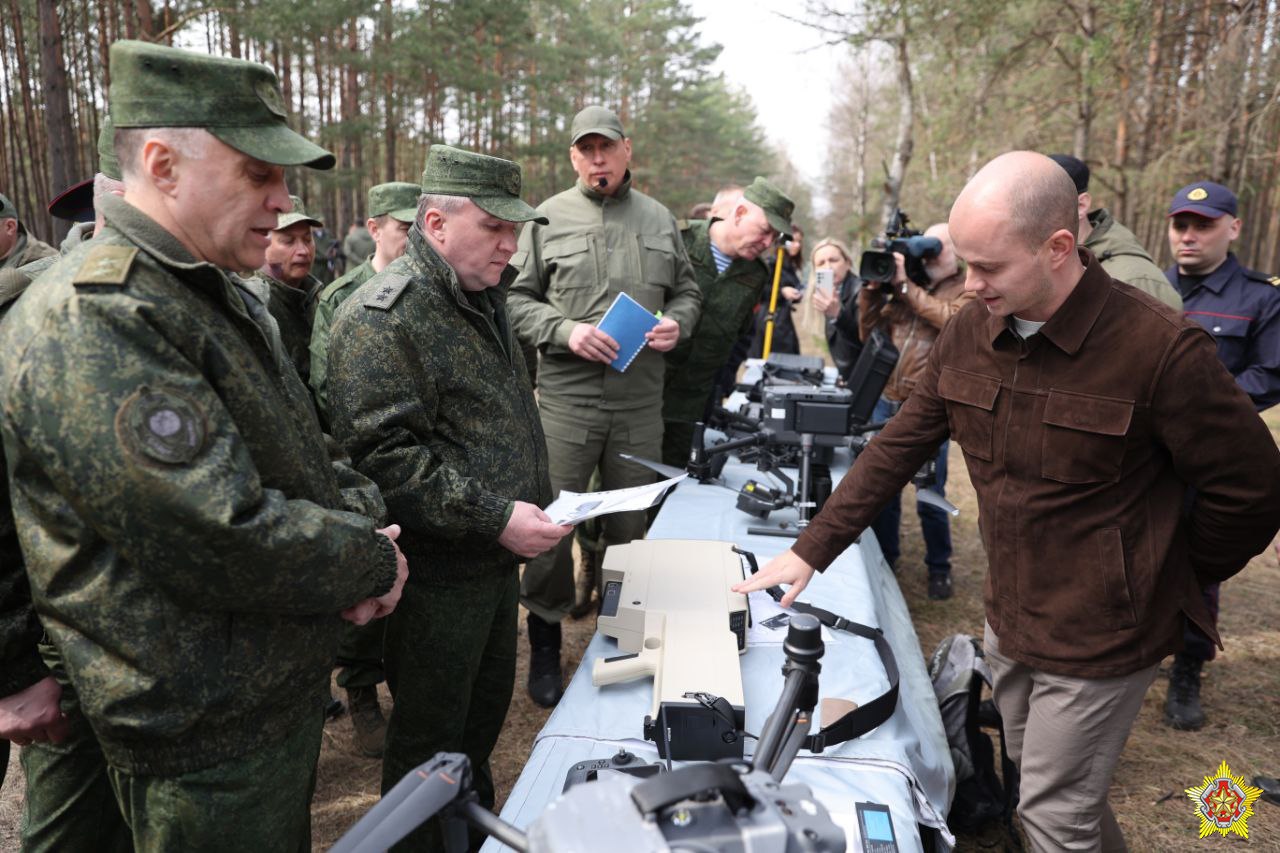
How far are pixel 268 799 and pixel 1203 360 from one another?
1.94m

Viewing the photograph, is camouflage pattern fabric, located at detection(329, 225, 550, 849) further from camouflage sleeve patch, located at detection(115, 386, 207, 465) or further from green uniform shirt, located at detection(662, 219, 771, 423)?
green uniform shirt, located at detection(662, 219, 771, 423)

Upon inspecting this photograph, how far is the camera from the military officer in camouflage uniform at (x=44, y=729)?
57.0 inches

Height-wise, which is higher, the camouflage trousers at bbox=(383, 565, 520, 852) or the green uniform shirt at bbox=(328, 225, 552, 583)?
the green uniform shirt at bbox=(328, 225, 552, 583)

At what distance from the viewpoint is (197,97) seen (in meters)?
1.20

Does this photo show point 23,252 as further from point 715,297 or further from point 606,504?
point 715,297

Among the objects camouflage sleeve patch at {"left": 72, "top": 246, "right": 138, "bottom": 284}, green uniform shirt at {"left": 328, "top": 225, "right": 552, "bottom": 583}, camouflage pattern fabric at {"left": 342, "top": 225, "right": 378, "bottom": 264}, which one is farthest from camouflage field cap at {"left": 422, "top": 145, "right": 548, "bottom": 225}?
camouflage pattern fabric at {"left": 342, "top": 225, "right": 378, "bottom": 264}

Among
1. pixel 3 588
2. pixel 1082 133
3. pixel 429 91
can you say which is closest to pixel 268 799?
pixel 3 588

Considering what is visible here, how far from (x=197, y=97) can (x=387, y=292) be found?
77 centimetres

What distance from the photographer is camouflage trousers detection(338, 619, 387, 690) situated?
10.1 feet

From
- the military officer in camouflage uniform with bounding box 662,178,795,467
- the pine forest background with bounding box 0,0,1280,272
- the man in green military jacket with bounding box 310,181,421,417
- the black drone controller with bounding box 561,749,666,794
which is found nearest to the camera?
the black drone controller with bounding box 561,749,666,794

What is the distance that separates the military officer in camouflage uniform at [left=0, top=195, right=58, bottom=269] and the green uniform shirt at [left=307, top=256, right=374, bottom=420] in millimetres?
819

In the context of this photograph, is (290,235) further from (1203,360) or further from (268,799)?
(1203,360)

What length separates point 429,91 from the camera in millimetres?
17672

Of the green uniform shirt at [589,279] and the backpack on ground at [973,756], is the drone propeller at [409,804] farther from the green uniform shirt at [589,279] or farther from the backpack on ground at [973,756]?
the green uniform shirt at [589,279]
